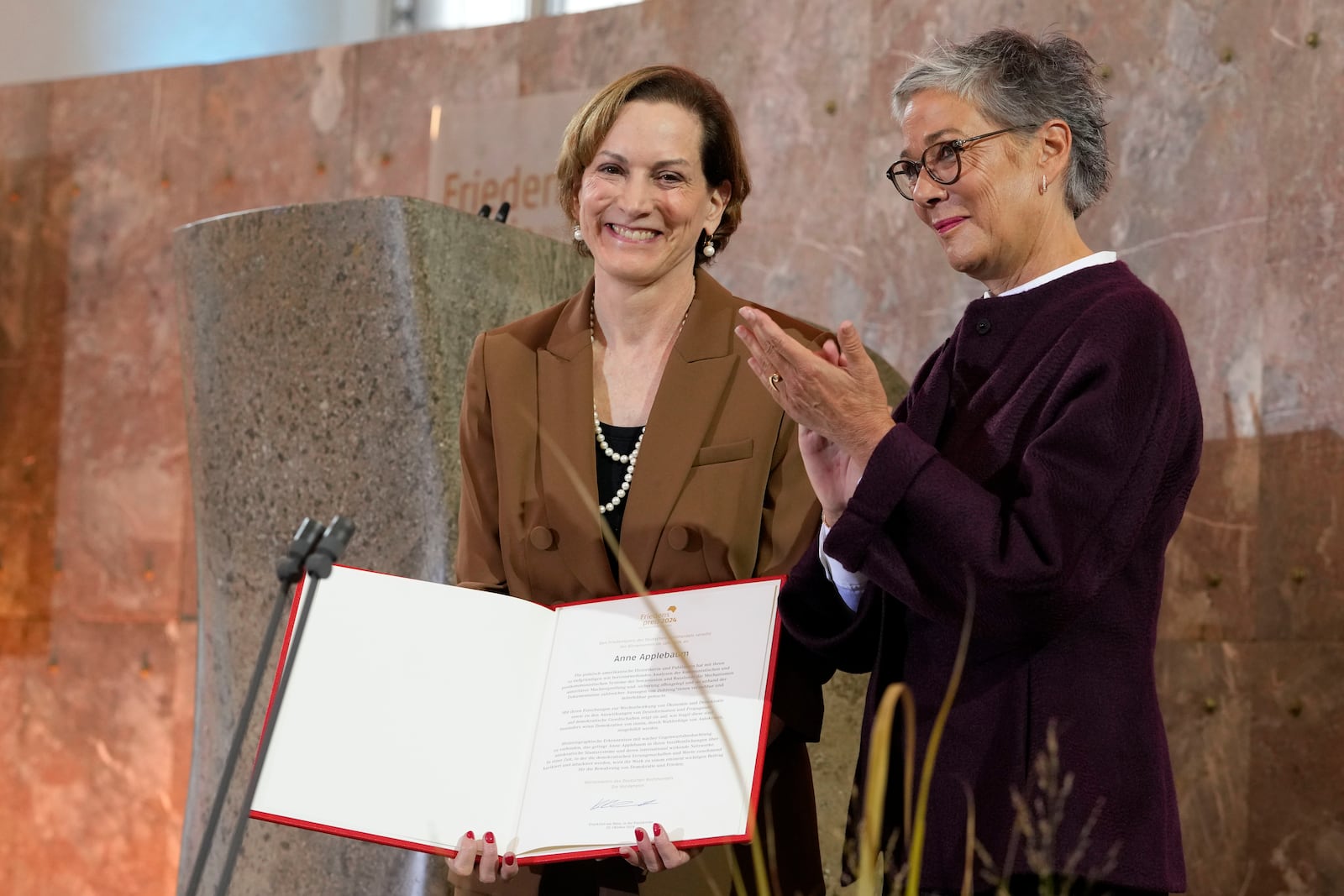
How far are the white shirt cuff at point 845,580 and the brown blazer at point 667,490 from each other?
149 millimetres

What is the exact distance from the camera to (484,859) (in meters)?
2.04

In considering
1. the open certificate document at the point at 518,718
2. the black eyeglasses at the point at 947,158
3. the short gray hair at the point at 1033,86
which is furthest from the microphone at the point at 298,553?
the short gray hair at the point at 1033,86

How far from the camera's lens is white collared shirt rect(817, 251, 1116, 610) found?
190 cm

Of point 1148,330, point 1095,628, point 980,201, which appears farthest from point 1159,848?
point 980,201

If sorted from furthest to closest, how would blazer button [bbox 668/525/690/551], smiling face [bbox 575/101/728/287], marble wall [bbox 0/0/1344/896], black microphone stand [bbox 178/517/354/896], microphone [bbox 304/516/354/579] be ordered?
marble wall [bbox 0/0/1344/896]
smiling face [bbox 575/101/728/287]
blazer button [bbox 668/525/690/551]
microphone [bbox 304/516/354/579]
black microphone stand [bbox 178/517/354/896]

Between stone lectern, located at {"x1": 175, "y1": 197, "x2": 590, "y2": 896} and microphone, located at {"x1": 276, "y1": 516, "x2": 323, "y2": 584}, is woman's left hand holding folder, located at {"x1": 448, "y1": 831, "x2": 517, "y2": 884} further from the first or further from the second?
stone lectern, located at {"x1": 175, "y1": 197, "x2": 590, "y2": 896}

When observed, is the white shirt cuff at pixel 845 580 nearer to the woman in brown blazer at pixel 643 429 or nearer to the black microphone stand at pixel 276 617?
the woman in brown blazer at pixel 643 429

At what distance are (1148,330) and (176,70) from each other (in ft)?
16.5

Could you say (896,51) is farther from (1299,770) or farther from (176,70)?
(176,70)

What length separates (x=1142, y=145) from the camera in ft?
13.8

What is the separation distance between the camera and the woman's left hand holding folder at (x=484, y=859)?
2.04 metres

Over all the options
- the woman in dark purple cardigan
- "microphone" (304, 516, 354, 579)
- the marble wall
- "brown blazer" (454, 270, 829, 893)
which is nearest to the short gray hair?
the woman in dark purple cardigan

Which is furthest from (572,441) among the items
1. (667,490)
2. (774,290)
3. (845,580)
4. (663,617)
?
(774,290)
